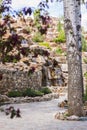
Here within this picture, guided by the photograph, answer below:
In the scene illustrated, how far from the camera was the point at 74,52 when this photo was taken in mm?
11344

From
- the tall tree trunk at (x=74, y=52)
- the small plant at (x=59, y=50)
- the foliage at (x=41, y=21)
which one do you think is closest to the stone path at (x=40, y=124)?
the tall tree trunk at (x=74, y=52)

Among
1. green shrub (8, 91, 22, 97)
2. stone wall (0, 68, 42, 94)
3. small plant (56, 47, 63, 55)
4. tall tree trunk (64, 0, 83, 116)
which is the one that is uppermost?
tall tree trunk (64, 0, 83, 116)

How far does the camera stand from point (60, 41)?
36312mm

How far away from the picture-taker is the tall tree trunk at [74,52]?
1116 centimetres

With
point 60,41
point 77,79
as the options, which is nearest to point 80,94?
point 77,79

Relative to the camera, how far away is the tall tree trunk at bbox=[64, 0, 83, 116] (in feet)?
36.6

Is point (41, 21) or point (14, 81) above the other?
point (41, 21)

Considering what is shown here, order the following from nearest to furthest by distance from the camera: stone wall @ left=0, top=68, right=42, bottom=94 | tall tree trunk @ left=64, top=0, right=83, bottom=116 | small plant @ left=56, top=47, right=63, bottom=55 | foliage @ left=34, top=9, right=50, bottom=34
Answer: foliage @ left=34, top=9, right=50, bottom=34
tall tree trunk @ left=64, top=0, right=83, bottom=116
stone wall @ left=0, top=68, right=42, bottom=94
small plant @ left=56, top=47, right=63, bottom=55

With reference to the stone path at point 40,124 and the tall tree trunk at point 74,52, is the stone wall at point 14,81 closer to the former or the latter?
the stone path at point 40,124

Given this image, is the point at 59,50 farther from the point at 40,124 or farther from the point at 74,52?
the point at 40,124

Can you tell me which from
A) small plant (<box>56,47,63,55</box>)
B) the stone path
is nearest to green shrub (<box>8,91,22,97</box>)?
the stone path

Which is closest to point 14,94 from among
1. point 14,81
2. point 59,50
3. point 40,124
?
point 14,81

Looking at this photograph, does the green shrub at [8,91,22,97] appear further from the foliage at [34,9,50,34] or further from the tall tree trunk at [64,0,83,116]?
the foliage at [34,9,50,34]

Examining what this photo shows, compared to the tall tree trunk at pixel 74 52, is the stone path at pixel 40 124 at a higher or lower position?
lower
